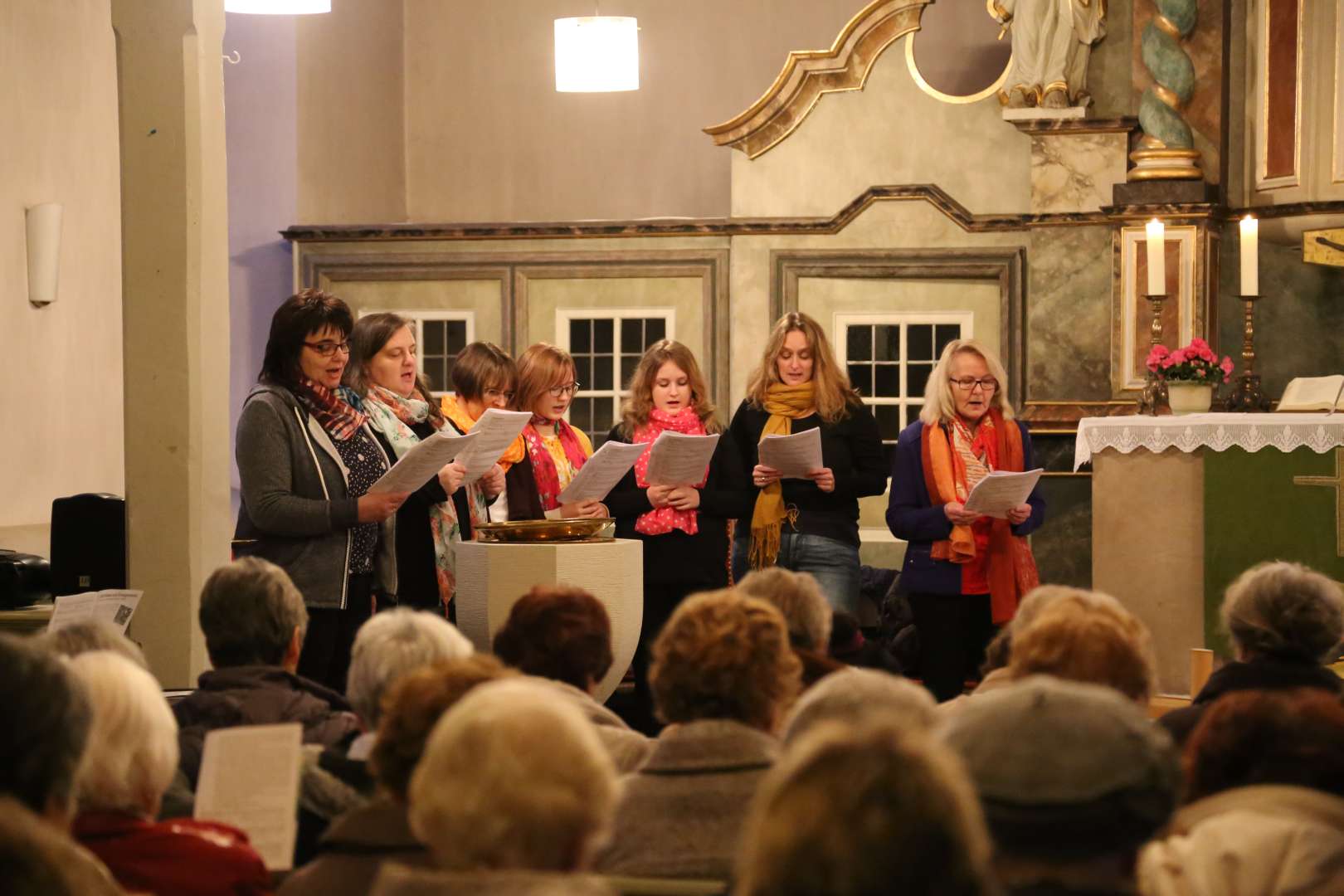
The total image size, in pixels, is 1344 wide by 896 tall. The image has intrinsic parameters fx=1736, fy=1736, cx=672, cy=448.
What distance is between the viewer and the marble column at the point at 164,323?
17.5 ft

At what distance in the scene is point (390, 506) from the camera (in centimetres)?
476

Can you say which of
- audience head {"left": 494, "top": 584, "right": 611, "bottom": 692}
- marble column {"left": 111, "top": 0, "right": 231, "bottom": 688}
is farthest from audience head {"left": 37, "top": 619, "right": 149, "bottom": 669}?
marble column {"left": 111, "top": 0, "right": 231, "bottom": 688}

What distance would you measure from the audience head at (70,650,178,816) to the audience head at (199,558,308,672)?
34.1 inches

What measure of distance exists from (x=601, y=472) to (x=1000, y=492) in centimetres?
127

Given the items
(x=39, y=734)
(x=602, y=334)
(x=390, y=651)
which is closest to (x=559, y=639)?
(x=390, y=651)

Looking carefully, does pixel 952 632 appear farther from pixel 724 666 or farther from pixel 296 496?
pixel 724 666

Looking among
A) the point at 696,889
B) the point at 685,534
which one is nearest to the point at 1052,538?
the point at 685,534

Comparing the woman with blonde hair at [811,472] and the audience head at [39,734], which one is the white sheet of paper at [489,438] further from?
the audience head at [39,734]

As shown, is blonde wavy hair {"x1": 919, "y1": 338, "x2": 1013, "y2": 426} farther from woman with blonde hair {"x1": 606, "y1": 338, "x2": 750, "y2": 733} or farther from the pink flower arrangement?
the pink flower arrangement

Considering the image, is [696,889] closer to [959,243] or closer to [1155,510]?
[1155,510]

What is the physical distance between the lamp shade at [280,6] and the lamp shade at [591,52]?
12.5ft

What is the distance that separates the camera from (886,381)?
443 inches

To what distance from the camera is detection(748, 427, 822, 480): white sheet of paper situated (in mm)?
Result: 5574

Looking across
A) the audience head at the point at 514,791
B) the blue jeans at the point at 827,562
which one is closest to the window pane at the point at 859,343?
the blue jeans at the point at 827,562
